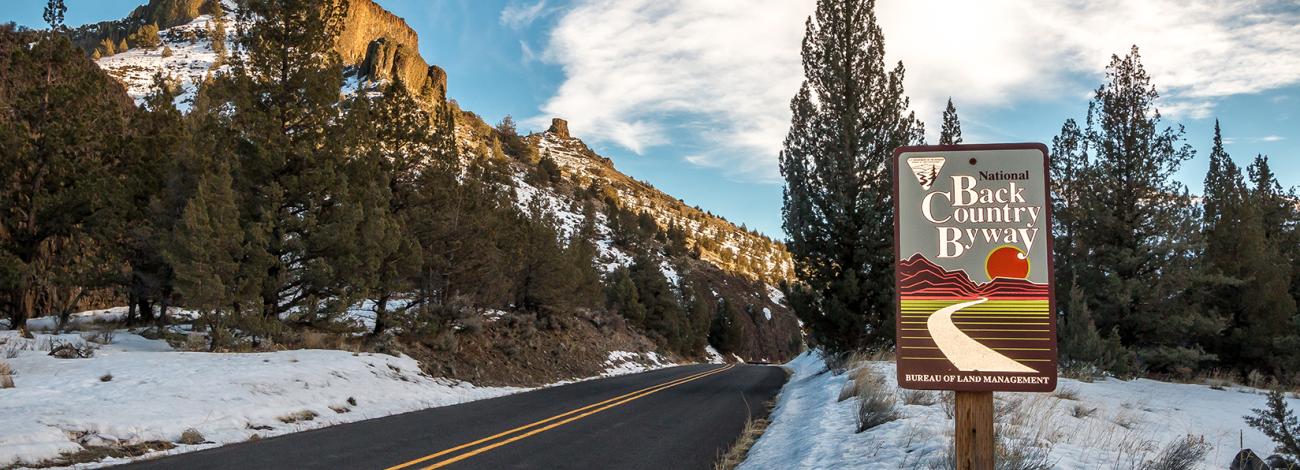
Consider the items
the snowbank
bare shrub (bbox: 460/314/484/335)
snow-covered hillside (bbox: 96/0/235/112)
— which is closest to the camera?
the snowbank

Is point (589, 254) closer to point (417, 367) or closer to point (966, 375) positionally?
point (417, 367)

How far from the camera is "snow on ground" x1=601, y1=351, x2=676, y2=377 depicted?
30.7 m

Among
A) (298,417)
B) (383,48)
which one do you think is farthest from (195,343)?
(383,48)

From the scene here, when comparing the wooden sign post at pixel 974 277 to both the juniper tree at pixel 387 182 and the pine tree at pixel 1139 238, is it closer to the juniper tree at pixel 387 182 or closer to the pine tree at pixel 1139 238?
the juniper tree at pixel 387 182

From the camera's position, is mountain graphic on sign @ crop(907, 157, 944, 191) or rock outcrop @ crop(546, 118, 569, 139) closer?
mountain graphic on sign @ crop(907, 157, 944, 191)

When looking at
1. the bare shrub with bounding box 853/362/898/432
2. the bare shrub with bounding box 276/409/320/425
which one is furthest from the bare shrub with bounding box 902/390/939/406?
the bare shrub with bounding box 276/409/320/425

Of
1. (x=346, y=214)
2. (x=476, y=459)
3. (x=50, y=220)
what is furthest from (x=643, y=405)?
(x=50, y=220)

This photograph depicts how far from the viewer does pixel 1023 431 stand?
6875 millimetres

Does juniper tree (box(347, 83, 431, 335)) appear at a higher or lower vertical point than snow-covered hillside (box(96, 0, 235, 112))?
lower

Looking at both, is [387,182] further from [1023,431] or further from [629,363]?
[629,363]

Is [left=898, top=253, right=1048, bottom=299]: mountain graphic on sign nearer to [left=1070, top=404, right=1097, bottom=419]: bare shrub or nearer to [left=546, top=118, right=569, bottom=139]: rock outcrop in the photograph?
[left=1070, top=404, right=1097, bottom=419]: bare shrub

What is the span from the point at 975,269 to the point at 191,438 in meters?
9.97

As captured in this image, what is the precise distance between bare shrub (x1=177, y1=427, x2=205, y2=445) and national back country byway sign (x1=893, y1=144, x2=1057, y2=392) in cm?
937

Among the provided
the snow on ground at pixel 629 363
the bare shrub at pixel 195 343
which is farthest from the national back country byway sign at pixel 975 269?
the snow on ground at pixel 629 363
